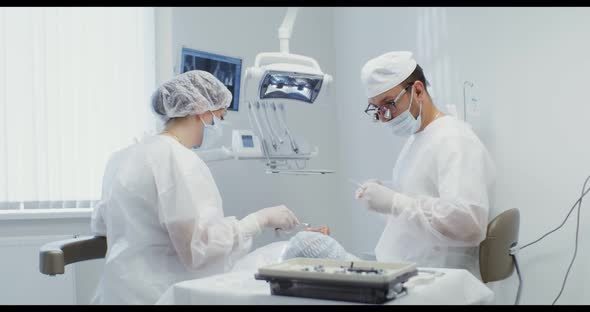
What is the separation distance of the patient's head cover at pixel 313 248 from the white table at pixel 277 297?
13 centimetres

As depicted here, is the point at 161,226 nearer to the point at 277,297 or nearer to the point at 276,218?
the point at 276,218

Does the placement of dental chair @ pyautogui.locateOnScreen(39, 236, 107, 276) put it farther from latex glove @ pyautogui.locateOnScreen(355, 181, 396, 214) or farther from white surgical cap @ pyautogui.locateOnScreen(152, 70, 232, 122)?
latex glove @ pyautogui.locateOnScreen(355, 181, 396, 214)

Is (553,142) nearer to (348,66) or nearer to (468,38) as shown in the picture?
(468,38)

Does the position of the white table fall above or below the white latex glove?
below

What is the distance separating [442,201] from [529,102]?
525 millimetres

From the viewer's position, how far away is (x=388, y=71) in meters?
1.95

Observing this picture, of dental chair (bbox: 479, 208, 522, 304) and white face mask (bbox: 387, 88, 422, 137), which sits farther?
white face mask (bbox: 387, 88, 422, 137)

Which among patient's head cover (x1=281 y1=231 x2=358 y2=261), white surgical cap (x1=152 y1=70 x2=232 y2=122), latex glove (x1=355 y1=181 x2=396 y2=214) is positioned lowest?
patient's head cover (x1=281 y1=231 x2=358 y2=261)

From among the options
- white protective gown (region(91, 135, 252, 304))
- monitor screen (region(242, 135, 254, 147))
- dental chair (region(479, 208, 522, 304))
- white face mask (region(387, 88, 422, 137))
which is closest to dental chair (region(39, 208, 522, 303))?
dental chair (region(479, 208, 522, 304))

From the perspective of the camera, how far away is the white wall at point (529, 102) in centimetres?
184

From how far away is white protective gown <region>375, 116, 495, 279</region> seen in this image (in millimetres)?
1696

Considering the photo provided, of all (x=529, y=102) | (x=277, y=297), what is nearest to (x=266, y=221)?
(x=277, y=297)

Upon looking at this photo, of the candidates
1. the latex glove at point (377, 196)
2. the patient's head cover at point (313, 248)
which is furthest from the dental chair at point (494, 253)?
the patient's head cover at point (313, 248)

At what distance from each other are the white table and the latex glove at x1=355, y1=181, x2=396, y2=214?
490mm
